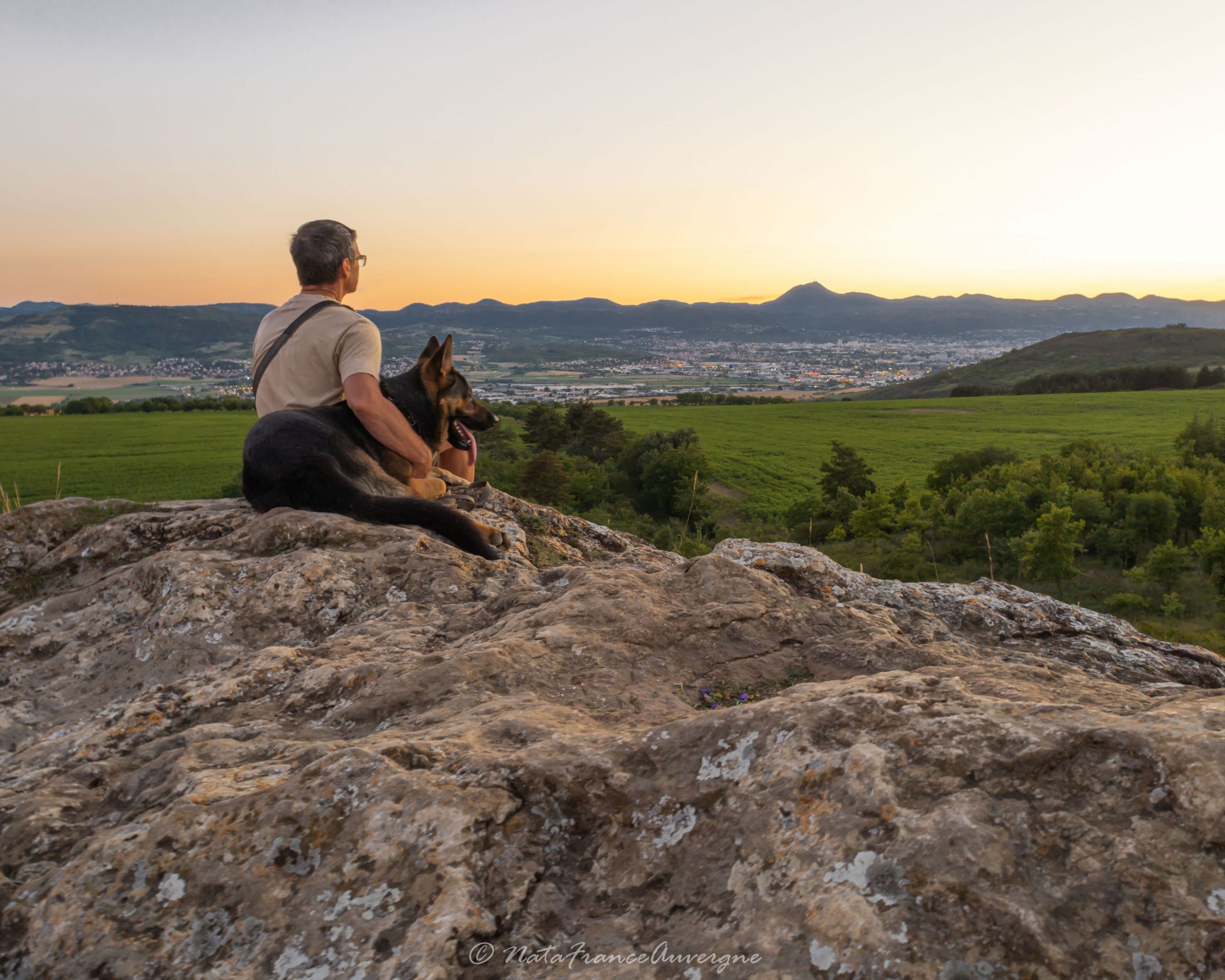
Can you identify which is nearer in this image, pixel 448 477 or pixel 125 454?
pixel 448 477

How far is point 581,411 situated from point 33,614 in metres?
53.5

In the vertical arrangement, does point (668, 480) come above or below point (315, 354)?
below

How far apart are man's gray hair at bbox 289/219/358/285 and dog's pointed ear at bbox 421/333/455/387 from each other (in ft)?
3.40

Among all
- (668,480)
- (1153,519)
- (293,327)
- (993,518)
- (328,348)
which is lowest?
(668,480)

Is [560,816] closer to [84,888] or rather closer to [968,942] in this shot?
[968,942]

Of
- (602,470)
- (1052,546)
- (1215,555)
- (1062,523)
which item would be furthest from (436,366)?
(602,470)

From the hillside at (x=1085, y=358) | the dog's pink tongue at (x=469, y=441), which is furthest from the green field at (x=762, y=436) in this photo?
the hillside at (x=1085, y=358)

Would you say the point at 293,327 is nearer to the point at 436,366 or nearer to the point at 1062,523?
the point at 436,366

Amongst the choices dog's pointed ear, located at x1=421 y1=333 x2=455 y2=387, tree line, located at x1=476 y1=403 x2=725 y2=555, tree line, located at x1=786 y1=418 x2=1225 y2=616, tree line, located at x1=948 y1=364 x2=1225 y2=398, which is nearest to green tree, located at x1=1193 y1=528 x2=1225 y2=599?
tree line, located at x1=786 y1=418 x2=1225 y2=616

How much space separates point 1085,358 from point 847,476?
151975mm

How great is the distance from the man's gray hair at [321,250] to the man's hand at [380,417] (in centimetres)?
98

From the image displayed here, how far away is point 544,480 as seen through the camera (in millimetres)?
31641

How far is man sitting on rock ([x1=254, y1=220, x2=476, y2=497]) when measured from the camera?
565 centimetres

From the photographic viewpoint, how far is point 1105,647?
11.8 feet
